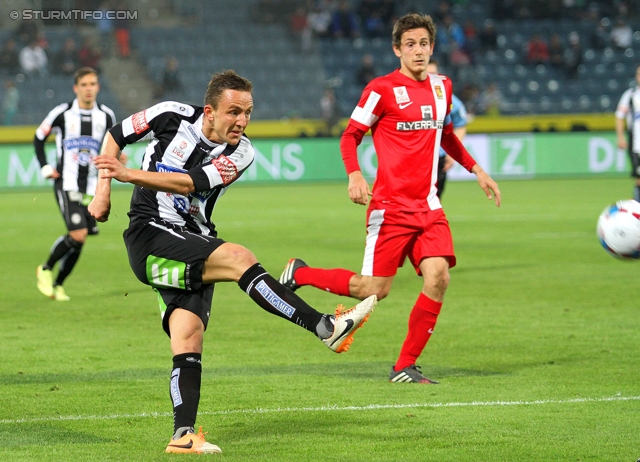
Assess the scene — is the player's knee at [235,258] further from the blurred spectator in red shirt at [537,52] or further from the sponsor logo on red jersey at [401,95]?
the blurred spectator in red shirt at [537,52]

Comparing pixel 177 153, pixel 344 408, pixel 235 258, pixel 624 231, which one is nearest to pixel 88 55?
pixel 344 408

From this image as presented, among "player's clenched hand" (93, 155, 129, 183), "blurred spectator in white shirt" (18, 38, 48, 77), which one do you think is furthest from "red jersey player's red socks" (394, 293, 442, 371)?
"blurred spectator in white shirt" (18, 38, 48, 77)

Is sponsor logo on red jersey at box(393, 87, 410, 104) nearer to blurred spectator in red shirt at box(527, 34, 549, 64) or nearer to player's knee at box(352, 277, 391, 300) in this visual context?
player's knee at box(352, 277, 391, 300)

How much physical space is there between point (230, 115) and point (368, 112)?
201 centimetres

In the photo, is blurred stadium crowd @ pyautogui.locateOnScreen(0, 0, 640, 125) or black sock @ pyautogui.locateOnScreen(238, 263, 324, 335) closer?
black sock @ pyautogui.locateOnScreen(238, 263, 324, 335)

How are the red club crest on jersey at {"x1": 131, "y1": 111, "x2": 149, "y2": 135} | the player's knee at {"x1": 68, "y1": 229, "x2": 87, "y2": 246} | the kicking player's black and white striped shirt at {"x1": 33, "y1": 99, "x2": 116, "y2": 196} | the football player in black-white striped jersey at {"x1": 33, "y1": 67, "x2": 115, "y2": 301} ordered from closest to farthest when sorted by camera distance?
the red club crest on jersey at {"x1": 131, "y1": 111, "x2": 149, "y2": 135} → the player's knee at {"x1": 68, "y1": 229, "x2": 87, "y2": 246} → the football player in black-white striped jersey at {"x1": 33, "y1": 67, "x2": 115, "y2": 301} → the kicking player's black and white striped shirt at {"x1": 33, "y1": 99, "x2": 116, "y2": 196}

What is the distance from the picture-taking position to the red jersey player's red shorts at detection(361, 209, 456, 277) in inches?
266

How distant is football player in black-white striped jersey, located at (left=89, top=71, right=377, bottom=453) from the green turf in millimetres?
485

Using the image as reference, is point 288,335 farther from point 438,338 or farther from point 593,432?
point 593,432

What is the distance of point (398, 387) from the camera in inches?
256

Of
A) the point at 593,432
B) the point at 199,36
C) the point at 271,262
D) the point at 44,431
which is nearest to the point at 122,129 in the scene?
the point at 44,431

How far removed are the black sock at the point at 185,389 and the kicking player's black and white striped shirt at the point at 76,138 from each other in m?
6.39

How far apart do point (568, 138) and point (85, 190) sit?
19.9 metres

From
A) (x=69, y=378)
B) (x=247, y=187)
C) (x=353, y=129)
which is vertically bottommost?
(x=247, y=187)
